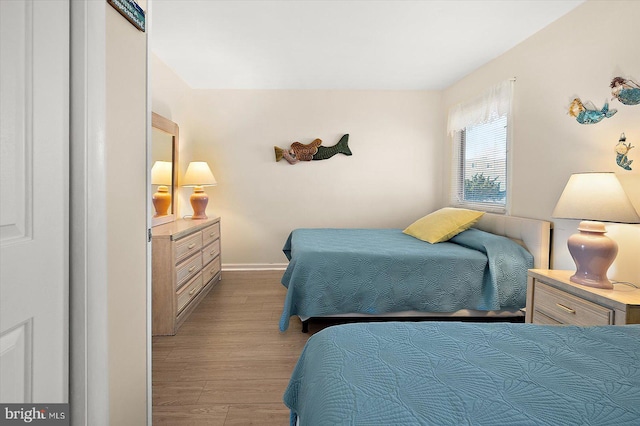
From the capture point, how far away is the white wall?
82.4 inches

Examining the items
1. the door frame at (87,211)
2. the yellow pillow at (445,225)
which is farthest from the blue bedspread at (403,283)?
the door frame at (87,211)

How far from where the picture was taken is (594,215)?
188cm

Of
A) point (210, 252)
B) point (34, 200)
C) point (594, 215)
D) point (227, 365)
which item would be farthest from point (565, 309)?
point (210, 252)

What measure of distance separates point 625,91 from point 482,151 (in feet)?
5.93

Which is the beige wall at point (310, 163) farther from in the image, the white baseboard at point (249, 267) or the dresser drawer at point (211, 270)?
the dresser drawer at point (211, 270)

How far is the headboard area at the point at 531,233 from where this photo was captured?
2701 mm

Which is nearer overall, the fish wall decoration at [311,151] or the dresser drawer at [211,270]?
the dresser drawer at [211,270]

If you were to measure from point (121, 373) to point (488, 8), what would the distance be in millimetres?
3176

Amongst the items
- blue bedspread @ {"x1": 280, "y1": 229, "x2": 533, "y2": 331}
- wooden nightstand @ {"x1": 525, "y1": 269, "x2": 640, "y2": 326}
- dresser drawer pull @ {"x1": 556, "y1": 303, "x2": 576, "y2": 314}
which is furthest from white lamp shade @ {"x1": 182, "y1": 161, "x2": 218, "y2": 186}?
dresser drawer pull @ {"x1": 556, "y1": 303, "x2": 576, "y2": 314}

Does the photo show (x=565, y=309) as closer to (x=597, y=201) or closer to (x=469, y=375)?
(x=597, y=201)

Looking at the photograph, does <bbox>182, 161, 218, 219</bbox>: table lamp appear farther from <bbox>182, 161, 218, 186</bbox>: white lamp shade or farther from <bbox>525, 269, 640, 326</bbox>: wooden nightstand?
<bbox>525, 269, 640, 326</bbox>: wooden nightstand

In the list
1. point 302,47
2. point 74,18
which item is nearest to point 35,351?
point 74,18

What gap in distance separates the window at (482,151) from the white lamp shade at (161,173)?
11.1 ft

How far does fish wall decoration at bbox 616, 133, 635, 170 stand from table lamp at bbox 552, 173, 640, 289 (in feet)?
0.68
